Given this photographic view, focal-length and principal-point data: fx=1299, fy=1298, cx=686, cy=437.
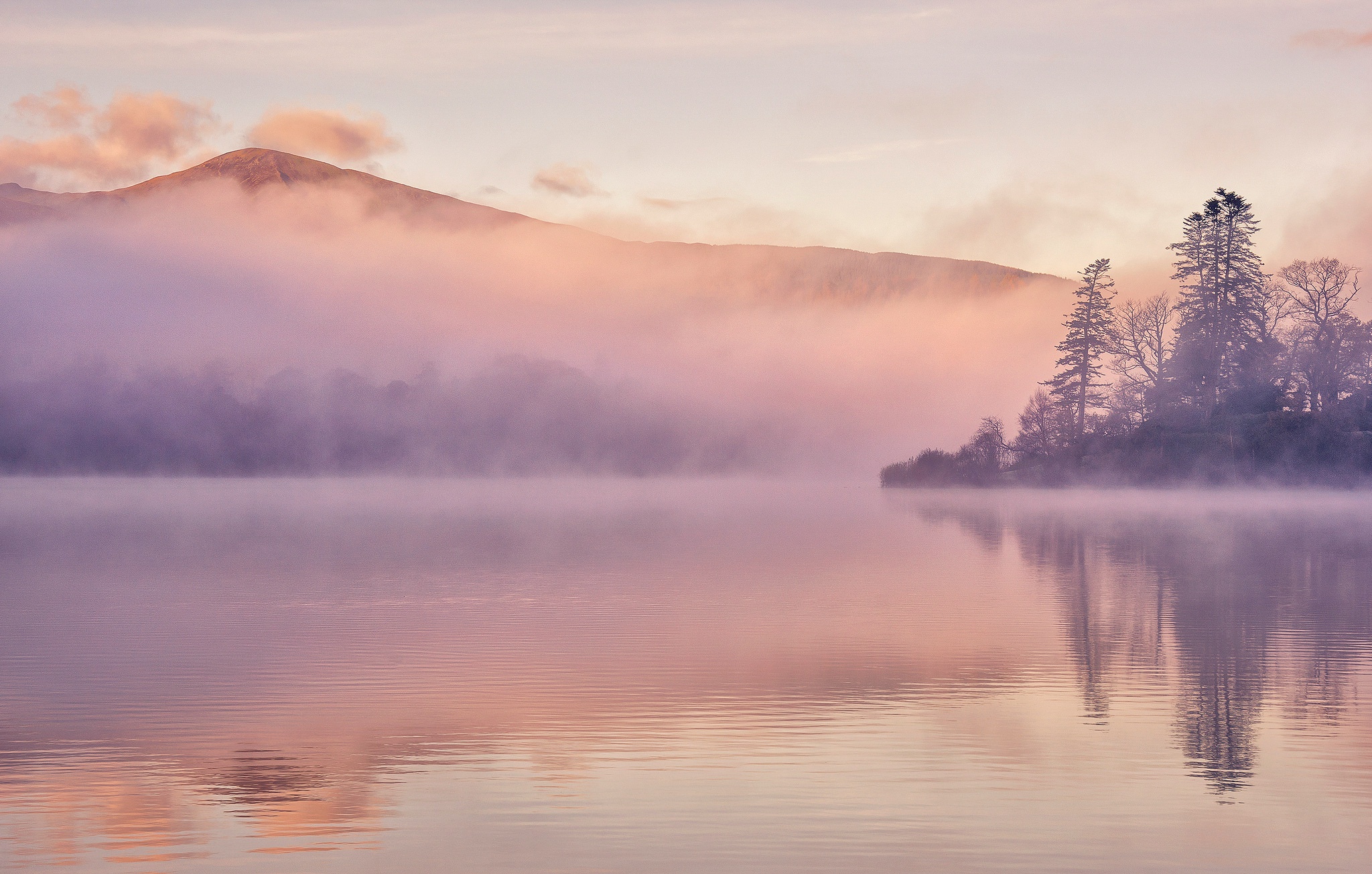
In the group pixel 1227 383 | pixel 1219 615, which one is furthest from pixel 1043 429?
pixel 1219 615

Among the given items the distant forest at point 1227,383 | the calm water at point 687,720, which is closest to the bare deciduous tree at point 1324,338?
the distant forest at point 1227,383

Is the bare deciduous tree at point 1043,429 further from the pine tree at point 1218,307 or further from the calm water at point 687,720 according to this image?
the calm water at point 687,720

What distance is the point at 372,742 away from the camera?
54.0ft

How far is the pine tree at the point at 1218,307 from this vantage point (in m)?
119

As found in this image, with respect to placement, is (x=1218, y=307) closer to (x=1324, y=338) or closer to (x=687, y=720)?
(x=1324, y=338)

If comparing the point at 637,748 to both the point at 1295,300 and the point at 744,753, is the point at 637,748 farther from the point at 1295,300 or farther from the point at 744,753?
the point at 1295,300

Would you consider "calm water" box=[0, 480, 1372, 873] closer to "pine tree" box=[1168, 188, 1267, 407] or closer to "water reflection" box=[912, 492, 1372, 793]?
"water reflection" box=[912, 492, 1372, 793]

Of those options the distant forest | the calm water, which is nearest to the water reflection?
the calm water

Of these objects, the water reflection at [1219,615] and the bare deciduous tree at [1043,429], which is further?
the bare deciduous tree at [1043,429]

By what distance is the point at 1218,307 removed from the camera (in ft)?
395

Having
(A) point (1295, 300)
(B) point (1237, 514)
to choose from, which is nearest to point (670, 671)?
(B) point (1237, 514)

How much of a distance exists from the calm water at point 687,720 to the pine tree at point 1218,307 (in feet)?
270

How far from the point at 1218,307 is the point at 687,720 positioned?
115 meters

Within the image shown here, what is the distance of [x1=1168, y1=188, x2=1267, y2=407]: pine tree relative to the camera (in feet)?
392
